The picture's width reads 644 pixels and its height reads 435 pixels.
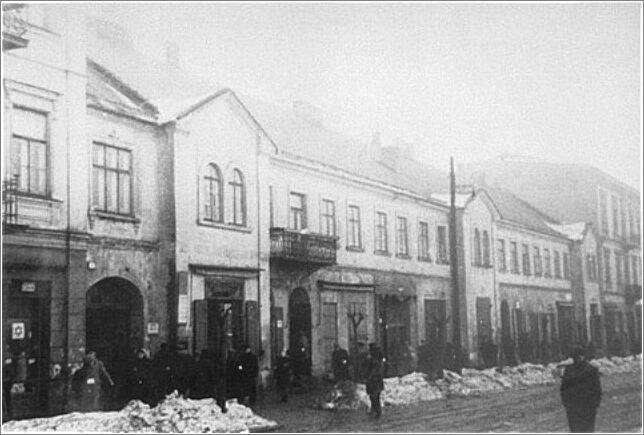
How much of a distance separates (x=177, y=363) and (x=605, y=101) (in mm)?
6037

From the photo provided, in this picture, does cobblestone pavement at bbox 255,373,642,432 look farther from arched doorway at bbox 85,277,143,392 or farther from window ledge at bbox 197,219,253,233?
window ledge at bbox 197,219,253,233

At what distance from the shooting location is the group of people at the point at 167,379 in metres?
9.81

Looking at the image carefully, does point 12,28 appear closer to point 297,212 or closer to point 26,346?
point 26,346

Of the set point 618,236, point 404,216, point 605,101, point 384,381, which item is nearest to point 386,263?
point 404,216

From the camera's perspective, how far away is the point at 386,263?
1316 cm

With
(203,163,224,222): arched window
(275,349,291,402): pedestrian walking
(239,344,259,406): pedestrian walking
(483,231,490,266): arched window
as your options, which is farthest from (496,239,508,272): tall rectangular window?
(203,163,224,222): arched window

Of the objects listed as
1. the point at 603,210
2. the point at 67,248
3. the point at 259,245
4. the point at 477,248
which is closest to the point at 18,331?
the point at 67,248

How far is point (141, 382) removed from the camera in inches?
396

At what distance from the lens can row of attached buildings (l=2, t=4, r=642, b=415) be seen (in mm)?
9703

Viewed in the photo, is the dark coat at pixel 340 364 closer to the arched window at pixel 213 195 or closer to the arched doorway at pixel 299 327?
the arched doorway at pixel 299 327

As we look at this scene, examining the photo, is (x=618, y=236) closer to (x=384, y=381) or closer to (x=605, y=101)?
(x=605, y=101)

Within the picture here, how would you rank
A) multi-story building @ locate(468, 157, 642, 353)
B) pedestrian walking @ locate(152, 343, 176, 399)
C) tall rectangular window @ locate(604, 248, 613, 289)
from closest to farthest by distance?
pedestrian walking @ locate(152, 343, 176, 399) → multi-story building @ locate(468, 157, 642, 353) → tall rectangular window @ locate(604, 248, 613, 289)

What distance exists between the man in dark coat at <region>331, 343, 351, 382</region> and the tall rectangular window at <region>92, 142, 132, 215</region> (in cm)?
333

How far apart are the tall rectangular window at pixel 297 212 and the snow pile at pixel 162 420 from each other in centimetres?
321
